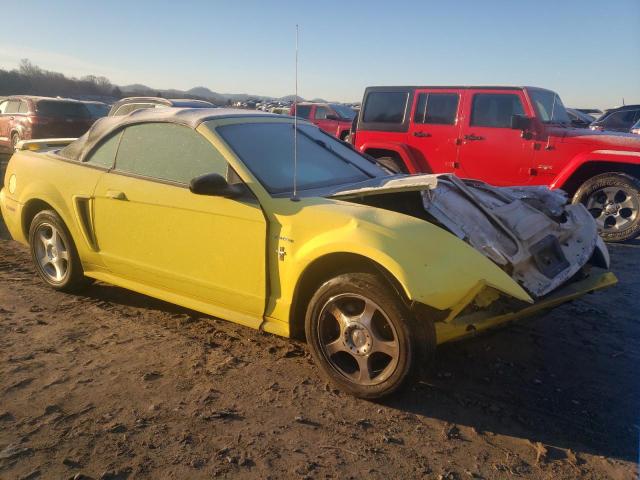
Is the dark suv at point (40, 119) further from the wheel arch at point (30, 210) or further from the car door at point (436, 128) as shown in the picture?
the wheel arch at point (30, 210)

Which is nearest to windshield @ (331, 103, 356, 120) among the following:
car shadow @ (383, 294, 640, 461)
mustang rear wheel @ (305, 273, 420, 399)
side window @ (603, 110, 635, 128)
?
side window @ (603, 110, 635, 128)

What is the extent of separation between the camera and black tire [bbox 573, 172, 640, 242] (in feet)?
22.2

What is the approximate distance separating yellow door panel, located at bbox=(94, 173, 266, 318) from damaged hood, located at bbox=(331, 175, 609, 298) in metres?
0.67

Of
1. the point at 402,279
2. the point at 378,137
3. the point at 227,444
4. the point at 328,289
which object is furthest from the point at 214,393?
the point at 378,137

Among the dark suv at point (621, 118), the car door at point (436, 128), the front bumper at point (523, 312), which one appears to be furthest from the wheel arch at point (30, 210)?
the dark suv at point (621, 118)

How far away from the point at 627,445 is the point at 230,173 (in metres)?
2.67

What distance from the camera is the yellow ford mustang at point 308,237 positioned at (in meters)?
2.89

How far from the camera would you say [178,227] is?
12.1ft

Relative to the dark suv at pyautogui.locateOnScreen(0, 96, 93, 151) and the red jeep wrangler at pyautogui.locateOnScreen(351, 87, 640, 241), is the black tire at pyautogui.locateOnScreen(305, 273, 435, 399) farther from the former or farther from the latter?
the dark suv at pyautogui.locateOnScreen(0, 96, 93, 151)

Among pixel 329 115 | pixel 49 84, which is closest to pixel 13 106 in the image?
pixel 329 115

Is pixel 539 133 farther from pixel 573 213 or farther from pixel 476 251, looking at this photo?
pixel 476 251

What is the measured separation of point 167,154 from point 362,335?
6.47 feet

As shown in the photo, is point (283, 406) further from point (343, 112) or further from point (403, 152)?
point (343, 112)

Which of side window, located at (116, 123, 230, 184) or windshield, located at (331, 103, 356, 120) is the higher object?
side window, located at (116, 123, 230, 184)
